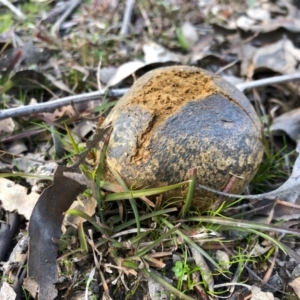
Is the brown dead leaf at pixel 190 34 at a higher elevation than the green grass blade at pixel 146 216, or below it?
below

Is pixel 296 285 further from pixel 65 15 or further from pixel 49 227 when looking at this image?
pixel 65 15

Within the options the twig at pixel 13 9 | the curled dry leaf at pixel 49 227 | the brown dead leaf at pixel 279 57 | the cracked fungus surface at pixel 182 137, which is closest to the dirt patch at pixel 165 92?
the cracked fungus surface at pixel 182 137

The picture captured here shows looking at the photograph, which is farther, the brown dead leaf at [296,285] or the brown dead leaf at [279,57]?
the brown dead leaf at [279,57]

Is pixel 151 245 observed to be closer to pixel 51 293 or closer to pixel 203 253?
pixel 203 253

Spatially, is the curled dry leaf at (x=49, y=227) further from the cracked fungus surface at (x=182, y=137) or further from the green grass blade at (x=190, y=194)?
the green grass blade at (x=190, y=194)

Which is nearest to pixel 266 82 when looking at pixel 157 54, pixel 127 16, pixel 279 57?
pixel 279 57

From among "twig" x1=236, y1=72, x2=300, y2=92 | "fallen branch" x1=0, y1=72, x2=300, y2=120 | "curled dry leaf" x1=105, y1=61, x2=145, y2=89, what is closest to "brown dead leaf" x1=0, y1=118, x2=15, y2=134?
"fallen branch" x1=0, y1=72, x2=300, y2=120
